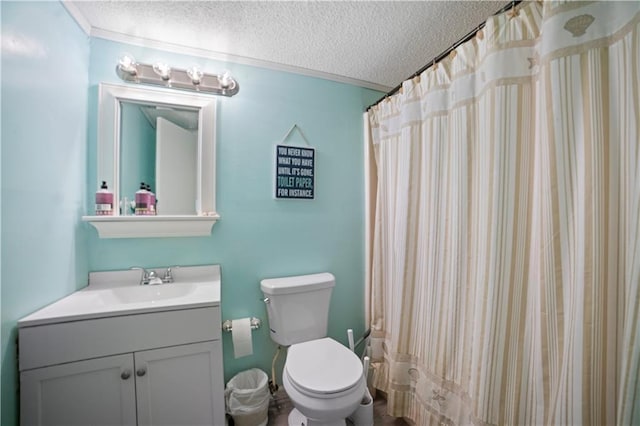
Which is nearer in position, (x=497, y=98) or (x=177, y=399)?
(x=497, y=98)

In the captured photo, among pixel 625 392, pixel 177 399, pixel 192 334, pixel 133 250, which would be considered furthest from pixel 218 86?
pixel 625 392

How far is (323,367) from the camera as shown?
1137 mm

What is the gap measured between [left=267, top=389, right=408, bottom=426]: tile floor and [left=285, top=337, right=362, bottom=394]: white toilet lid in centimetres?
51

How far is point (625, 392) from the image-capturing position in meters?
0.58

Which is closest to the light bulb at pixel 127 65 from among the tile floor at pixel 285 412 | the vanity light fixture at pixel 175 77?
the vanity light fixture at pixel 175 77

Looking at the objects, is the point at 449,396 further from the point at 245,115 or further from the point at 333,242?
the point at 245,115

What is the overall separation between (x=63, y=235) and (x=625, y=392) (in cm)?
207

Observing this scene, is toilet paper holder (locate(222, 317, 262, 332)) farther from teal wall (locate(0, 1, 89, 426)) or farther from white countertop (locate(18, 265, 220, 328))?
teal wall (locate(0, 1, 89, 426))

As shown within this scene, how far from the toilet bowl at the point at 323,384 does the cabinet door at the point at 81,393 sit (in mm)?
667

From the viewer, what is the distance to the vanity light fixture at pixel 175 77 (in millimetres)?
1249

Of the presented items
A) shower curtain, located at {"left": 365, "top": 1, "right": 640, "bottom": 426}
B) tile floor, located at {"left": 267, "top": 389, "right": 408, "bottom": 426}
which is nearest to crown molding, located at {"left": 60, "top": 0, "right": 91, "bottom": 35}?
shower curtain, located at {"left": 365, "top": 1, "right": 640, "bottom": 426}

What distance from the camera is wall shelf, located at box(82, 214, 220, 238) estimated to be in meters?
1.20

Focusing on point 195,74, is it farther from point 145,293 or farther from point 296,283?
point 296,283

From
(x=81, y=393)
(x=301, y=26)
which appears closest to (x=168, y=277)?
(x=81, y=393)
